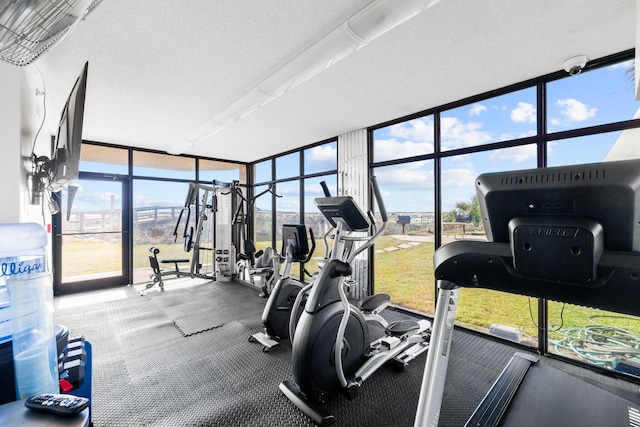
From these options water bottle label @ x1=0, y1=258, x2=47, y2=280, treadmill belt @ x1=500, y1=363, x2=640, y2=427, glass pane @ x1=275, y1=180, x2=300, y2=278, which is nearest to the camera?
water bottle label @ x1=0, y1=258, x2=47, y2=280

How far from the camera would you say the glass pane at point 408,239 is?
11.9ft

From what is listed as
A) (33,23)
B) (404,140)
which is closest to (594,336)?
(404,140)

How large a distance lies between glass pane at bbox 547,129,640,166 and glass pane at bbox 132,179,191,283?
5.81 m

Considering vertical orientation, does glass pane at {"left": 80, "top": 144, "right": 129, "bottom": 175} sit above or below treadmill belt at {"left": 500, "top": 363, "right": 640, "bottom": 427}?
above

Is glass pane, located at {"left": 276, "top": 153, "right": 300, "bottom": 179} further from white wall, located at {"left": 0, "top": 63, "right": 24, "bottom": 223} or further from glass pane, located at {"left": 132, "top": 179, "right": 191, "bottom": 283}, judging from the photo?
white wall, located at {"left": 0, "top": 63, "right": 24, "bottom": 223}

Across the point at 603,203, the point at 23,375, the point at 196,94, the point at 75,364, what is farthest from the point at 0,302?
the point at 196,94

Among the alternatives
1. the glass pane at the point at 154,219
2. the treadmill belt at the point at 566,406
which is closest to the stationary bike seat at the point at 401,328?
the treadmill belt at the point at 566,406

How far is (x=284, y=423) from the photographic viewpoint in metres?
1.81

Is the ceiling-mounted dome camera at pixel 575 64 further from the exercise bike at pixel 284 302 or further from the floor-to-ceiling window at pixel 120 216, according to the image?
the floor-to-ceiling window at pixel 120 216

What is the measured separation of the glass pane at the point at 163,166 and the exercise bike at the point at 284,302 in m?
3.75

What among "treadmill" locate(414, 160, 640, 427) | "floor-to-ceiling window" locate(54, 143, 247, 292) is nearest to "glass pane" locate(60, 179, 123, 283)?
"floor-to-ceiling window" locate(54, 143, 247, 292)

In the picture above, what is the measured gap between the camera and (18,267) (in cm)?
106

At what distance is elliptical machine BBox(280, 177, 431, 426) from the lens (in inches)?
75.5

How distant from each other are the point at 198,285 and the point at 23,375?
477 cm
